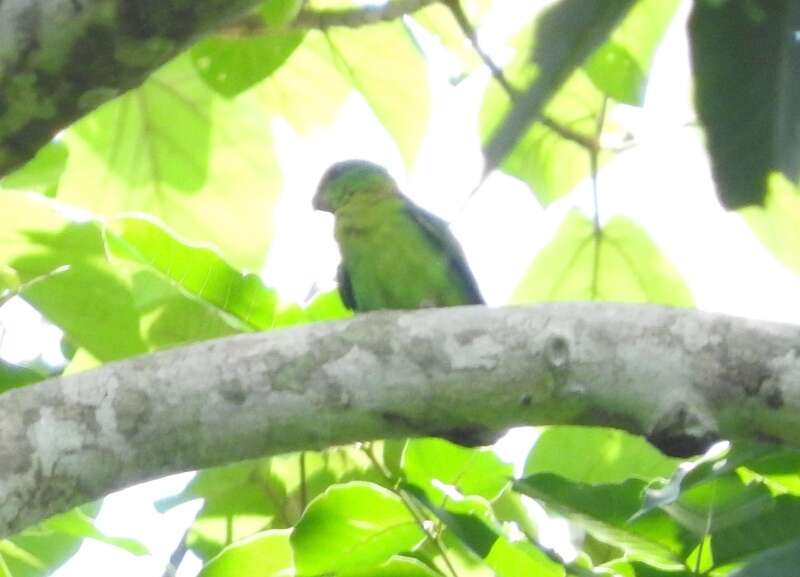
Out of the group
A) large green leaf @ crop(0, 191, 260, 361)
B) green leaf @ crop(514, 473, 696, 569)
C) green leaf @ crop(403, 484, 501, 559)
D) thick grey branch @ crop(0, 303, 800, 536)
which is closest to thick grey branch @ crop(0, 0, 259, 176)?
thick grey branch @ crop(0, 303, 800, 536)

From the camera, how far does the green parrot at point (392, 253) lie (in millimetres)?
2959

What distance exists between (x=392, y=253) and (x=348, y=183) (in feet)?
1.33

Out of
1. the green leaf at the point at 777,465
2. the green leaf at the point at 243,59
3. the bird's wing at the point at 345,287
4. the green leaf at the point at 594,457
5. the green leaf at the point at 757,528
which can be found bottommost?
the green leaf at the point at 594,457

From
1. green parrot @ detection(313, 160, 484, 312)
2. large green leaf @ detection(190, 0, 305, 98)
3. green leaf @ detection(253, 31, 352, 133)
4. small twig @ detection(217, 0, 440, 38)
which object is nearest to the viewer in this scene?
small twig @ detection(217, 0, 440, 38)

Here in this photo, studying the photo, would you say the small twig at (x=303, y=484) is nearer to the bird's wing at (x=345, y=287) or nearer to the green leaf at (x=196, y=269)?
the green leaf at (x=196, y=269)

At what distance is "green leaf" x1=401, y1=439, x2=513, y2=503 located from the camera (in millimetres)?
2078

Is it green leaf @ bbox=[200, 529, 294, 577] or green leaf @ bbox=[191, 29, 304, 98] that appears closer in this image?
green leaf @ bbox=[200, 529, 294, 577]

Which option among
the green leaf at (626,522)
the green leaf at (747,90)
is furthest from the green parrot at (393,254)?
the green leaf at (747,90)

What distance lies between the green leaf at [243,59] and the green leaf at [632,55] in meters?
0.65

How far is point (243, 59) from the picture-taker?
240 cm

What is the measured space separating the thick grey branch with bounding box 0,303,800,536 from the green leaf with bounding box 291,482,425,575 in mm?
309

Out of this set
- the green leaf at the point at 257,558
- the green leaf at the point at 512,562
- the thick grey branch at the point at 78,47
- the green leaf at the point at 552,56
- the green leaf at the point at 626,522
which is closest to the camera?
the green leaf at the point at 552,56

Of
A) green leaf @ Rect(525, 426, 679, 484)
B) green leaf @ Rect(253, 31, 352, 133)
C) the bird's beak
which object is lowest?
green leaf @ Rect(525, 426, 679, 484)

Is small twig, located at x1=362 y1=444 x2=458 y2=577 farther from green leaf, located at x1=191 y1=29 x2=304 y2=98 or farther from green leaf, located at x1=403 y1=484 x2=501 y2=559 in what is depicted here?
green leaf, located at x1=191 y1=29 x2=304 y2=98
